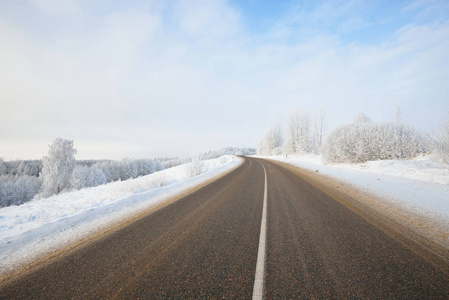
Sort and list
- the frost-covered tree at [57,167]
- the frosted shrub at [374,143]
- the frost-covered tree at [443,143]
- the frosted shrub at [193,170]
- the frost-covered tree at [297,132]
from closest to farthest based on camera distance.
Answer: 1. the frost-covered tree at [443,143]
2. the frosted shrub at [374,143]
3. the frosted shrub at [193,170]
4. the frost-covered tree at [57,167]
5. the frost-covered tree at [297,132]

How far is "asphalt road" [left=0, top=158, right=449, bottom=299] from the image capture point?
2018mm

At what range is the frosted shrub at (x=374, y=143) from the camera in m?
14.7

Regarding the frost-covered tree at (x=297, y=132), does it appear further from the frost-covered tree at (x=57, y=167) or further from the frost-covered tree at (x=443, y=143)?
the frost-covered tree at (x=57, y=167)

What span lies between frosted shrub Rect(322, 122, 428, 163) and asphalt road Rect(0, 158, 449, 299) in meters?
15.5

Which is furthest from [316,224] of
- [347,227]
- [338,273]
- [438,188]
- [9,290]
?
[438,188]

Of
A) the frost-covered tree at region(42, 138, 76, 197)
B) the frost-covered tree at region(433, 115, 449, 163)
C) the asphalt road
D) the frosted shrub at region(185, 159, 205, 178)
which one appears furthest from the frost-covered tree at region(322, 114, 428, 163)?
the frost-covered tree at region(42, 138, 76, 197)

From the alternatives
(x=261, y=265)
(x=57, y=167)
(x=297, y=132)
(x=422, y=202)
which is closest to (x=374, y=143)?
(x=422, y=202)

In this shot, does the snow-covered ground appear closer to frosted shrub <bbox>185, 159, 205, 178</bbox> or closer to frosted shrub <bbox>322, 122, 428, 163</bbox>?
frosted shrub <bbox>322, 122, 428, 163</bbox>

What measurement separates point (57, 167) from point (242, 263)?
28473mm

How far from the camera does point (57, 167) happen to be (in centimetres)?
2144

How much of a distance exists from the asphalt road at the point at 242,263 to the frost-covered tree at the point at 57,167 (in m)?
25.4

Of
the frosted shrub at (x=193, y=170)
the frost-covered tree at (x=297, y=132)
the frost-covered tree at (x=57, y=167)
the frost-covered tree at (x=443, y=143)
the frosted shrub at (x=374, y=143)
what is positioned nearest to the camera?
the frost-covered tree at (x=443, y=143)

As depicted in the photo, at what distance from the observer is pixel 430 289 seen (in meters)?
2.03

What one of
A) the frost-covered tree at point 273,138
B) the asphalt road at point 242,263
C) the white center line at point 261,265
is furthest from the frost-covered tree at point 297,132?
the white center line at point 261,265
